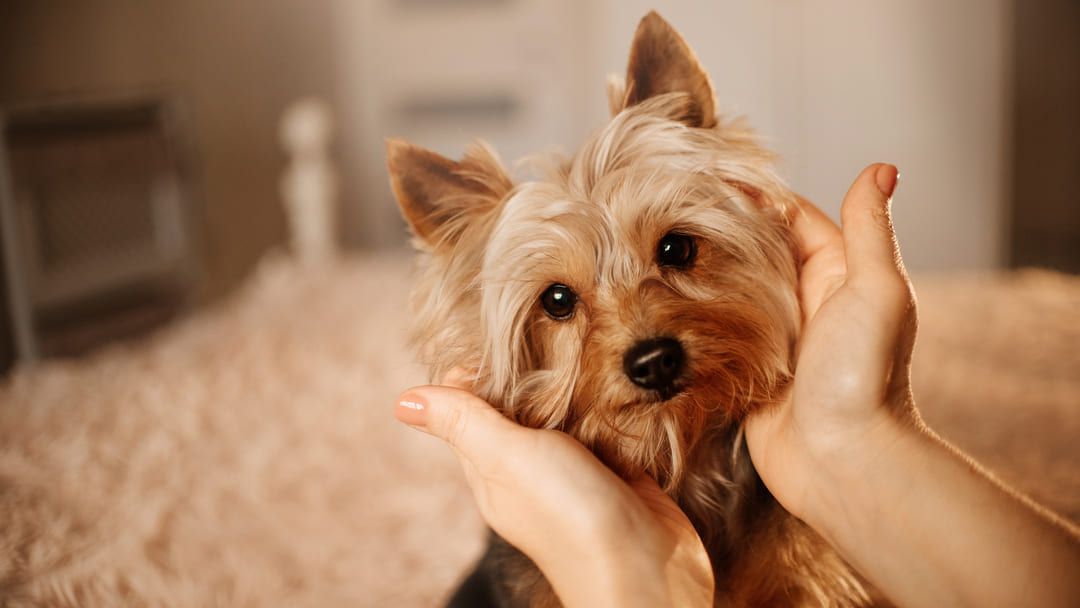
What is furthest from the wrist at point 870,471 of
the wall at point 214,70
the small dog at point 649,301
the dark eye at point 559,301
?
the wall at point 214,70

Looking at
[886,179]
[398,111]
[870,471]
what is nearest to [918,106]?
[398,111]

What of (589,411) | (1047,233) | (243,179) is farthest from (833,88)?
(589,411)

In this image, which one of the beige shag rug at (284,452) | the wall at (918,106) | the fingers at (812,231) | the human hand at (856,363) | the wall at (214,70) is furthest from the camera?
the wall at (918,106)

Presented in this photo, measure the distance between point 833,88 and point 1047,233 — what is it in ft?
5.25

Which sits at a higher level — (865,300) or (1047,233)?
(865,300)

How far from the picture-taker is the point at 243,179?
433 cm

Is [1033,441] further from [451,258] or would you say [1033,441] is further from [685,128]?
[451,258]

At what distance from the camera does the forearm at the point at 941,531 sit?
827mm

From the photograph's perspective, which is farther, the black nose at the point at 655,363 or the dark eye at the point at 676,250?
the dark eye at the point at 676,250

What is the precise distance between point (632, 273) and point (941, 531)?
53cm

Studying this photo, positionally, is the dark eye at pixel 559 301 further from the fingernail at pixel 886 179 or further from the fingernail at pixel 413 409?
the fingernail at pixel 886 179

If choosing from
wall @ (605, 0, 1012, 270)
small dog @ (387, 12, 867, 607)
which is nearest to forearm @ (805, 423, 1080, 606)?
small dog @ (387, 12, 867, 607)

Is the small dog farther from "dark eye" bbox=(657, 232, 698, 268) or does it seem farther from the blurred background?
the blurred background

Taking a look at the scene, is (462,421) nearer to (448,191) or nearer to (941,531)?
(448,191)
